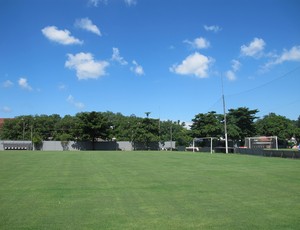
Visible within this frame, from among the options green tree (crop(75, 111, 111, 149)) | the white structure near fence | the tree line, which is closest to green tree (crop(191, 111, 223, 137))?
the tree line

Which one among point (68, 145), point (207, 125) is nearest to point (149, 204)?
point (207, 125)

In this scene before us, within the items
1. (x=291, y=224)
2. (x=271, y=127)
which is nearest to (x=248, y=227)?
(x=291, y=224)

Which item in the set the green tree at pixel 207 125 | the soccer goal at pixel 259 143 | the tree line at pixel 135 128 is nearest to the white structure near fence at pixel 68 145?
the tree line at pixel 135 128

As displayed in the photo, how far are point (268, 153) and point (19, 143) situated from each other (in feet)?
188

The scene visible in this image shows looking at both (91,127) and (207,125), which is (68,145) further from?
(207,125)

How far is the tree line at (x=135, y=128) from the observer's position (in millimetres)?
71562

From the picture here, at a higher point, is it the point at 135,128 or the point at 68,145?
the point at 135,128

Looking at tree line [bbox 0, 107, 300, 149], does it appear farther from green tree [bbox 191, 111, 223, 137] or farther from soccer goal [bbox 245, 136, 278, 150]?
soccer goal [bbox 245, 136, 278, 150]

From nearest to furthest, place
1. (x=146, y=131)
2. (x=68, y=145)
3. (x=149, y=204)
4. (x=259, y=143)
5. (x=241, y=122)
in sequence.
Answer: (x=149, y=204) < (x=259, y=143) < (x=241, y=122) < (x=68, y=145) < (x=146, y=131)

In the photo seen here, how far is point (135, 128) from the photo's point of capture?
79500 millimetres

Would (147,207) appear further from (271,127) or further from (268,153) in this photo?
(271,127)

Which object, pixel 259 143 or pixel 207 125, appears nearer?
pixel 259 143

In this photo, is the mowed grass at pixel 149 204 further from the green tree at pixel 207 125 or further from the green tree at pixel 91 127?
the green tree at pixel 91 127

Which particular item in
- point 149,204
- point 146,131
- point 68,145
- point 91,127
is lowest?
point 149,204
